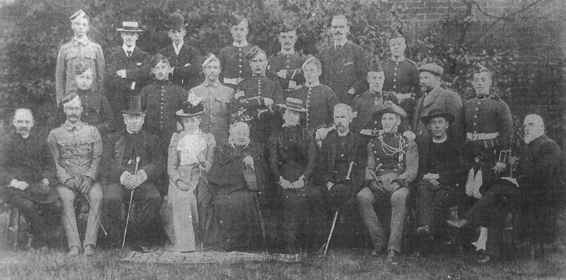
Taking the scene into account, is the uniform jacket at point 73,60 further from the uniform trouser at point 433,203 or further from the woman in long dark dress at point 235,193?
the uniform trouser at point 433,203

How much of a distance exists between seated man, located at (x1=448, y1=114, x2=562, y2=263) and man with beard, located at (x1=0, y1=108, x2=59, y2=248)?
3.69 meters

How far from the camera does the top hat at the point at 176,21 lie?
6.63 metres

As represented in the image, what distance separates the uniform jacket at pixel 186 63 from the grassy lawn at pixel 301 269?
71.9 inches

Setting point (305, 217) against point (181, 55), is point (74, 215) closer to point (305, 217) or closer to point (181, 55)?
point (181, 55)

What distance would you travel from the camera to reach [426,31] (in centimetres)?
650

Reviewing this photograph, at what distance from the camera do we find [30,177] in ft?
20.7

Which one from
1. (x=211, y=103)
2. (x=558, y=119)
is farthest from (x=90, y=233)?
(x=558, y=119)

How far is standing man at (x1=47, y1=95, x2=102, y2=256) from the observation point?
6230 mm

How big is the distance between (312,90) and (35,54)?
274cm

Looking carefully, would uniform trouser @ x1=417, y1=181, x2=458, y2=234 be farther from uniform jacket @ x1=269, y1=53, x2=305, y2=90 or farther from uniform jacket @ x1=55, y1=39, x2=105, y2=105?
uniform jacket @ x1=55, y1=39, x2=105, y2=105

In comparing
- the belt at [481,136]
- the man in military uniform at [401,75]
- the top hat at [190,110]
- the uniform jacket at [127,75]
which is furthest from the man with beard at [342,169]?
the uniform jacket at [127,75]

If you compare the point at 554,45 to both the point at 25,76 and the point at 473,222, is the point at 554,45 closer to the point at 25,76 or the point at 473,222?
the point at 473,222

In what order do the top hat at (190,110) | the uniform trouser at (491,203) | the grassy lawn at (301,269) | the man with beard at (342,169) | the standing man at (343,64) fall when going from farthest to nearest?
the standing man at (343,64) < the top hat at (190,110) < the man with beard at (342,169) < the uniform trouser at (491,203) < the grassy lawn at (301,269)

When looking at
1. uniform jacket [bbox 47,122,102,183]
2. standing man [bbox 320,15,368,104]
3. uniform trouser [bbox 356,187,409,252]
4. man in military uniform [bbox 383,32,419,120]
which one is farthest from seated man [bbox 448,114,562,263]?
uniform jacket [bbox 47,122,102,183]
